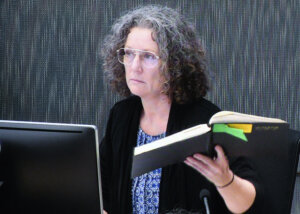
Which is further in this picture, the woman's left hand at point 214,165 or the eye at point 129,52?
the eye at point 129,52

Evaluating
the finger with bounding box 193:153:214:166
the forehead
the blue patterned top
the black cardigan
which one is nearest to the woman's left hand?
the finger with bounding box 193:153:214:166

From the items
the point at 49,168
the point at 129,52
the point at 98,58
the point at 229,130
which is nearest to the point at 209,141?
the point at 229,130

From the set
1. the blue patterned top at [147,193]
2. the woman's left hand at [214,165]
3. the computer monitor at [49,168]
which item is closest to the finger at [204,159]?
the woman's left hand at [214,165]

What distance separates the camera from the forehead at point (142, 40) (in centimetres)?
138

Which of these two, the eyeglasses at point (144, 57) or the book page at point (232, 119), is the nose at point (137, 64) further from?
the book page at point (232, 119)

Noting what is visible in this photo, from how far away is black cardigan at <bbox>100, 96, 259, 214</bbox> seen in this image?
134 cm

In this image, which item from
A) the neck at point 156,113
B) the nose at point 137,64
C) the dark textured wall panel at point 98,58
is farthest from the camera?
the dark textured wall panel at point 98,58

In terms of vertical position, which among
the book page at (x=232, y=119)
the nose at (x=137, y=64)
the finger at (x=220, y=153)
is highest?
the nose at (x=137, y=64)

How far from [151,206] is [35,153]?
1.86ft

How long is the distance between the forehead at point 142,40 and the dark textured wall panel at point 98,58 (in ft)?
1.82

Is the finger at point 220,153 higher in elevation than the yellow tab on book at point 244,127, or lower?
lower

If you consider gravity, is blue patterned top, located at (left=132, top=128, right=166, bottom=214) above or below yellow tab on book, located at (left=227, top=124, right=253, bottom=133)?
below

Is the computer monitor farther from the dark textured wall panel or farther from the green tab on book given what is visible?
the dark textured wall panel

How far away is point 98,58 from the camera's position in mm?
1987
